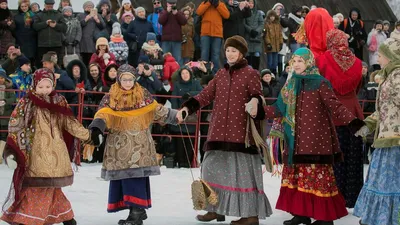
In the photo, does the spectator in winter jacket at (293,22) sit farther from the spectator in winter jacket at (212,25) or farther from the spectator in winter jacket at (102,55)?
the spectator in winter jacket at (102,55)

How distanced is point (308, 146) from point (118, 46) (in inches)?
282

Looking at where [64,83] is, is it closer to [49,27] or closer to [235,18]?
[49,27]

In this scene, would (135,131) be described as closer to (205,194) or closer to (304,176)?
(205,194)

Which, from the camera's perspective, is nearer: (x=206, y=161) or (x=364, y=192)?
(x=364, y=192)

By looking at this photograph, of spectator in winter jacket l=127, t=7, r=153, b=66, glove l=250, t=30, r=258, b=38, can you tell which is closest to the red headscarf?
spectator in winter jacket l=127, t=7, r=153, b=66

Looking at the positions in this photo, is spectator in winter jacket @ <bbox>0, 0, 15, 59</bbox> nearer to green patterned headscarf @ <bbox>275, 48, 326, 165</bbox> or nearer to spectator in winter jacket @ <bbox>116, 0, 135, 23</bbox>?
spectator in winter jacket @ <bbox>116, 0, 135, 23</bbox>

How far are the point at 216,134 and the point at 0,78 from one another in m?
5.55

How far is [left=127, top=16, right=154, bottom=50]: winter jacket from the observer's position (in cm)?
1605

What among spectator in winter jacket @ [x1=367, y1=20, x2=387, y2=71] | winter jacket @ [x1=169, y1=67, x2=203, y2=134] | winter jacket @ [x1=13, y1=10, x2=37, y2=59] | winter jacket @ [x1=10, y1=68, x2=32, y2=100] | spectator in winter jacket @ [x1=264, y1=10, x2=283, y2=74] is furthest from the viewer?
spectator in winter jacket @ [x1=367, y1=20, x2=387, y2=71]

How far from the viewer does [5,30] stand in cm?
1532

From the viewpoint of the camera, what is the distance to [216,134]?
893 cm

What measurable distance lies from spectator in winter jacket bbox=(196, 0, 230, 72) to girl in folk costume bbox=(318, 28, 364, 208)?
6375mm

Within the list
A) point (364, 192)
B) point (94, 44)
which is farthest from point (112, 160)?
point (94, 44)

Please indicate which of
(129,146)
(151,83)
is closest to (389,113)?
(129,146)
